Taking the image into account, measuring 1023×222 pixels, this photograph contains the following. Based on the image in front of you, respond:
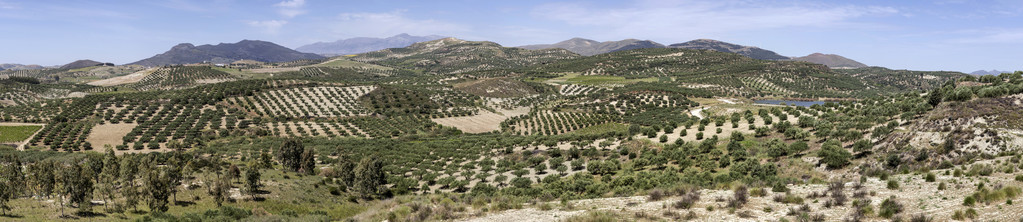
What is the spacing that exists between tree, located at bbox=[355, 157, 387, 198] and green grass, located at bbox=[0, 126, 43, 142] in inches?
2912

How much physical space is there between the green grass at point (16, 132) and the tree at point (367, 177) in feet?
243

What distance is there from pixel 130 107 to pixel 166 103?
25.3ft

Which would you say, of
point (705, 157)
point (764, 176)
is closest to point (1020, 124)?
point (764, 176)

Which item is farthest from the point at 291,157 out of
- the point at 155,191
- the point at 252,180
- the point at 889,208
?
the point at 889,208

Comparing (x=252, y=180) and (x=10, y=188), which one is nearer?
(x=10, y=188)

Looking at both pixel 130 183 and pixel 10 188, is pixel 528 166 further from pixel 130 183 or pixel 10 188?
pixel 10 188

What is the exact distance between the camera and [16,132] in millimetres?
72812

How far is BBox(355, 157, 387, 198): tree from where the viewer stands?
126 ft

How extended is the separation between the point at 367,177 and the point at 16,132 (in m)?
80.7

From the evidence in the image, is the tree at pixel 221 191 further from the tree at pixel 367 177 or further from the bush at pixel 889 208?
the bush at pixel 889 208

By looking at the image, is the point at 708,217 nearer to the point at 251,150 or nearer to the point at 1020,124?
the point at 1020,124

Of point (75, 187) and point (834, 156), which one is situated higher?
point (834, 156)

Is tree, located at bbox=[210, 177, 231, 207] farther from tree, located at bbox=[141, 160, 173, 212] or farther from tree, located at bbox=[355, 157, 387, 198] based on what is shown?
tree, located at bbox=[355, 157, 387, 198]

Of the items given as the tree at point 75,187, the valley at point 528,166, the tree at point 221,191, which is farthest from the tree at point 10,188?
→ the tree at point 221,191
